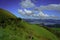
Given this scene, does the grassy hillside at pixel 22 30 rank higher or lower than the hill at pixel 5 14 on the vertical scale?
lower

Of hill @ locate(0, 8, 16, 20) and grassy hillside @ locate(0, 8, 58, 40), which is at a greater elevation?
hill @ locate(0, 8, 16, 20)

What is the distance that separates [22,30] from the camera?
3541mm

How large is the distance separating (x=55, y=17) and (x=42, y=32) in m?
0.45

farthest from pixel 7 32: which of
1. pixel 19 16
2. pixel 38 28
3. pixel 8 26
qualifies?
pixel 38 28

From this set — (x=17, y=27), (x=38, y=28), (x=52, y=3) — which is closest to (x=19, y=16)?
(x=17, y=27)

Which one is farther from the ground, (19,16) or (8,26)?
(19,16)

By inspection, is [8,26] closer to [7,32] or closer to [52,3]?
[7,32]

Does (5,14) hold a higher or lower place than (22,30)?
higher

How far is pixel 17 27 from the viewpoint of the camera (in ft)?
11.7

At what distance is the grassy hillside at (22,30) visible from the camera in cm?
349

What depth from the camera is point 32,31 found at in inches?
141

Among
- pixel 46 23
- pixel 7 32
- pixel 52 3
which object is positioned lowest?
pixel 7 32

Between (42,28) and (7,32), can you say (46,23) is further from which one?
(7,32)

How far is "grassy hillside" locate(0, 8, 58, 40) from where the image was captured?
3490mm
